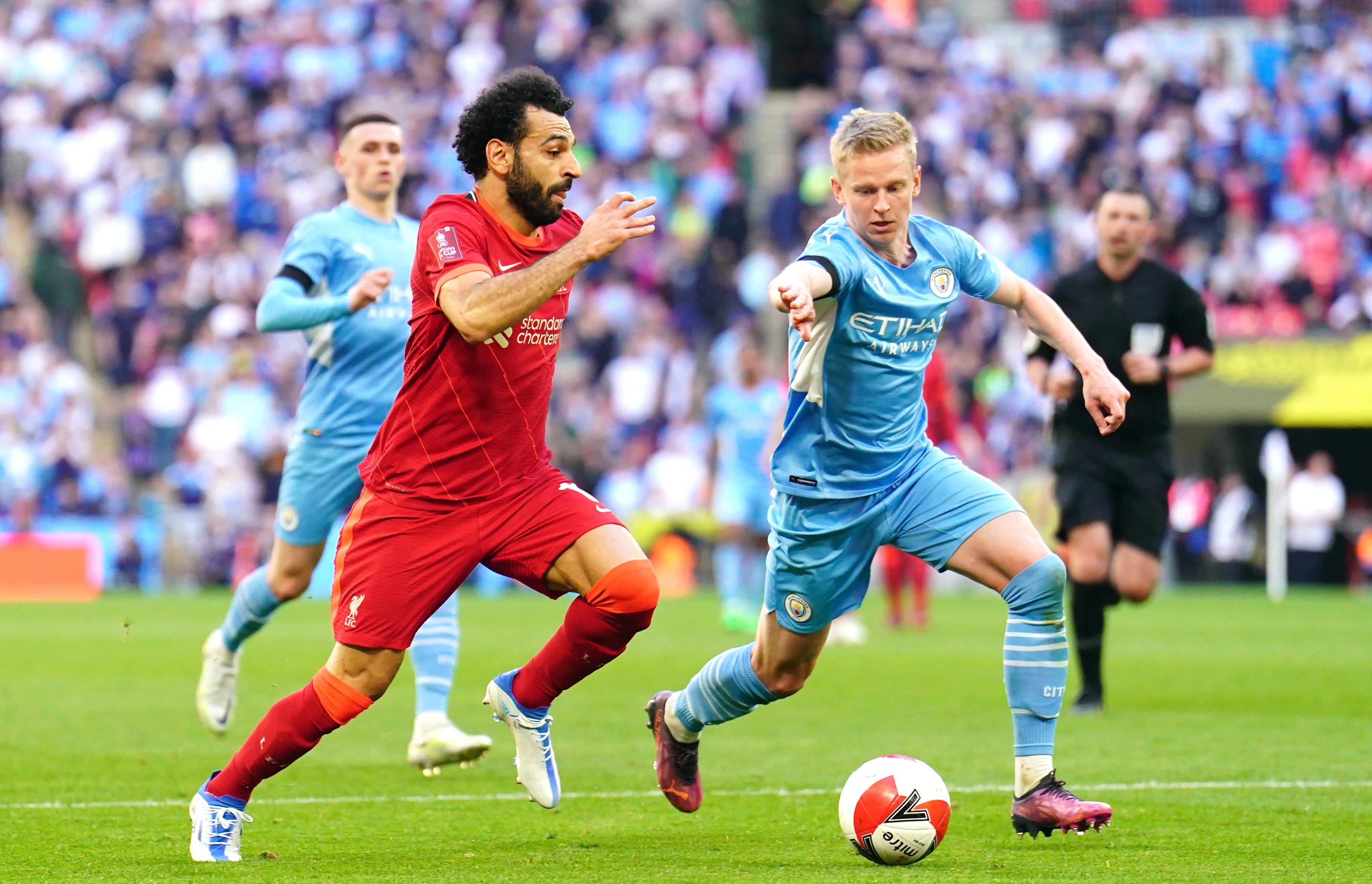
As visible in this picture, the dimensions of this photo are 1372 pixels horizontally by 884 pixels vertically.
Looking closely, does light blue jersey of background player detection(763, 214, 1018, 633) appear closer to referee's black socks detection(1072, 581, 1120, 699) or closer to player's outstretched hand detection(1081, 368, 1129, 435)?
player's outstretched hand detection(1081, 368, 1129, 435)

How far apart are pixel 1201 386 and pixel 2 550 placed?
14.2 meters

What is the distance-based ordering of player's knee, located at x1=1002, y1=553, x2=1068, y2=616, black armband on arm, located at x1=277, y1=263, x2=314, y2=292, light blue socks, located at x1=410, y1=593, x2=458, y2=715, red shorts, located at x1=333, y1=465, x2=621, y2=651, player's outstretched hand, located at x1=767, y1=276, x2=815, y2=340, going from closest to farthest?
player's outstretched hand, located at x1=767, y1=276, x2=815, y2=340 < red shorts, located at x1=333, y1=465, x2=621, y2=651 < player's knee, located at x1=1002, y1=553, x2=1068, y2=616 < light blue socks, located at x1=410, y1=593, x2=458, y2=715 < black armband on arm, located at x1=277, y1=263, x2=314, y2=292

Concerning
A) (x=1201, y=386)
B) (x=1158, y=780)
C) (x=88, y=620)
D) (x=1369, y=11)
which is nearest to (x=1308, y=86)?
(x=1369, y=11)

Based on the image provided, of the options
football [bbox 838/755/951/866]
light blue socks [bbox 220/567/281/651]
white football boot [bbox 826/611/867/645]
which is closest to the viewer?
football [bbox 838/755/951/866]

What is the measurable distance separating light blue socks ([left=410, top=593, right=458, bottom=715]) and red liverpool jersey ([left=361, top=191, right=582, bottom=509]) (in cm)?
201

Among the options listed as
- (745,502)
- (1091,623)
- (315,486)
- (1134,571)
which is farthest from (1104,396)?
(745,502)

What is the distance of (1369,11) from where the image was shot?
2569 centimetres

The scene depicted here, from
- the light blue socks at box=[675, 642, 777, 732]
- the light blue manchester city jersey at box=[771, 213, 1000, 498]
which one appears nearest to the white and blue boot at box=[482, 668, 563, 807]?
the light blue socks at box=[675, 642, 777, 732]

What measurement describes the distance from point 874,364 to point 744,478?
10267 mm

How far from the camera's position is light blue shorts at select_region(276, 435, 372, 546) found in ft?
27.9

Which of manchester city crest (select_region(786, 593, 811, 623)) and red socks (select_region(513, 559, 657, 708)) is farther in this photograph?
manchester city crest (select_region(786, 593, 811, 623))

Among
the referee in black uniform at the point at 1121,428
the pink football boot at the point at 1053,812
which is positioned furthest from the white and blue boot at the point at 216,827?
the referee in black uniform at the point at 1121,428

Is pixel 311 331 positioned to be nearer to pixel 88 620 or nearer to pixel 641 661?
pixel 641 661

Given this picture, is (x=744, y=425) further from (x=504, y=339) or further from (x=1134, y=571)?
(x=504, y=339)
